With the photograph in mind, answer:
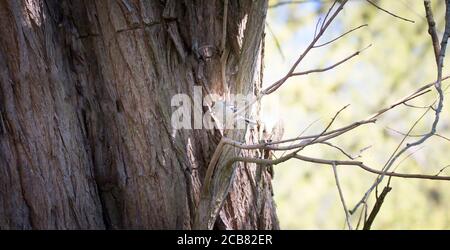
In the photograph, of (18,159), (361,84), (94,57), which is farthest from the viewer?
(361,84)

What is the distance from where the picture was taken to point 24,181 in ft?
6.07

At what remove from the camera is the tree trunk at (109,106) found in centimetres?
185

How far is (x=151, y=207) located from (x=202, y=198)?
20 centimetres

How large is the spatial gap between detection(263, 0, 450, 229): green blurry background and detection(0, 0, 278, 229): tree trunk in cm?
381

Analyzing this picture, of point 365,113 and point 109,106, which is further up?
point 365,113

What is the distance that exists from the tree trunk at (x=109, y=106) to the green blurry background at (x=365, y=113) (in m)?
3.81

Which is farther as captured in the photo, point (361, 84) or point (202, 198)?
point (361, 84)

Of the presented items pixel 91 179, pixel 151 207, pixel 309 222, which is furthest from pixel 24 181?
pixel 309 222

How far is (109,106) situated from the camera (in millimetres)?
1957

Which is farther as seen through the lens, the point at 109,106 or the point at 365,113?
the point at 365,113

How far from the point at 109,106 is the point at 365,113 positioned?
15.0 feet

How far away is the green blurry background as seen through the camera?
5852 millimetres
